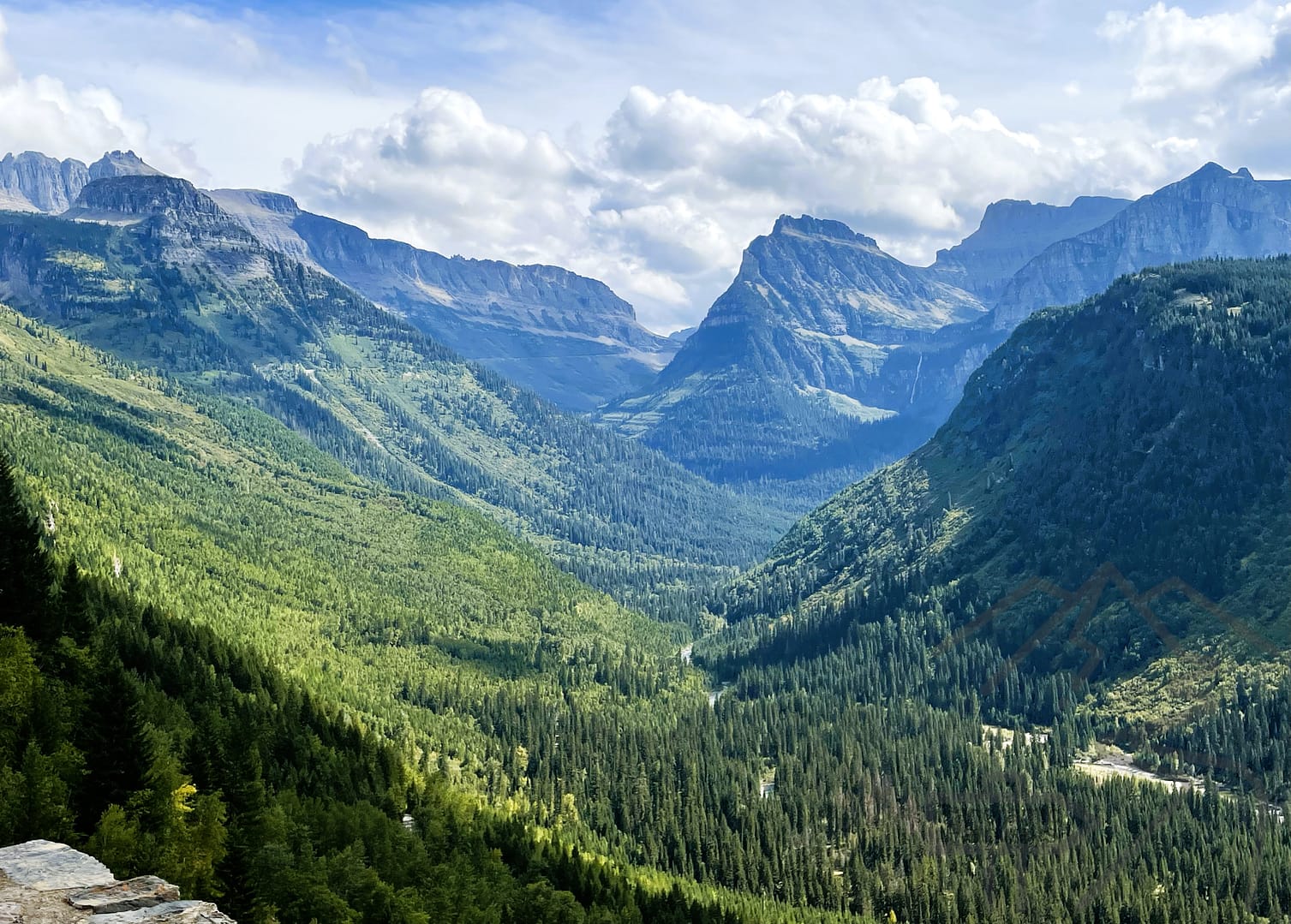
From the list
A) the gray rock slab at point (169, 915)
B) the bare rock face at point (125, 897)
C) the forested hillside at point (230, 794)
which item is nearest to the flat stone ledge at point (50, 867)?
the bare rock face at point (125, 897)

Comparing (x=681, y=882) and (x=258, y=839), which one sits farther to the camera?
(x=681, y=882)

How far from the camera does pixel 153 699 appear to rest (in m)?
121

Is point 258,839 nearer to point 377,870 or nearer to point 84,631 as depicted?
point 377,870

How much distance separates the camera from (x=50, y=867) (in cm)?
5809

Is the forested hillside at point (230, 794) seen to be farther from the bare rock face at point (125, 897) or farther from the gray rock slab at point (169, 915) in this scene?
the gray rock slab at point (169, 915)

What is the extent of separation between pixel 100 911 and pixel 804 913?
14765 centimetres

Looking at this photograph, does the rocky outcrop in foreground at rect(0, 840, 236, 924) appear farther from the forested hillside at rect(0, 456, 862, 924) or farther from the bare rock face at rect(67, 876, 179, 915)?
the forested hillside at rect(0, 456, 862, 924)

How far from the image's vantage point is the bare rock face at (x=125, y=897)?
55.3 m

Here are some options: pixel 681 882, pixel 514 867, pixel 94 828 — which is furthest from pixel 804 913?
pixel 94 828

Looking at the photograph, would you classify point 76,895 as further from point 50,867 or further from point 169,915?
point 169,915

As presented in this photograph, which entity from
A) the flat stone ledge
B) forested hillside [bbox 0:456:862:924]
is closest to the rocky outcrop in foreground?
the flat stone ledge

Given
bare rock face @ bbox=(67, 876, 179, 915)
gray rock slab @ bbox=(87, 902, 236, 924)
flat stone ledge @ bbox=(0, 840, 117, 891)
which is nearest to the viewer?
gray rock slab @ bbox=(87, 902, 236, 924)

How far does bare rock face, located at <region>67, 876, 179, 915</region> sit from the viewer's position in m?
55.3

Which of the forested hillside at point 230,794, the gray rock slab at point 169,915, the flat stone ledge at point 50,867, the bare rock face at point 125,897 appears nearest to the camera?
the gray rock slab at point 169,915
